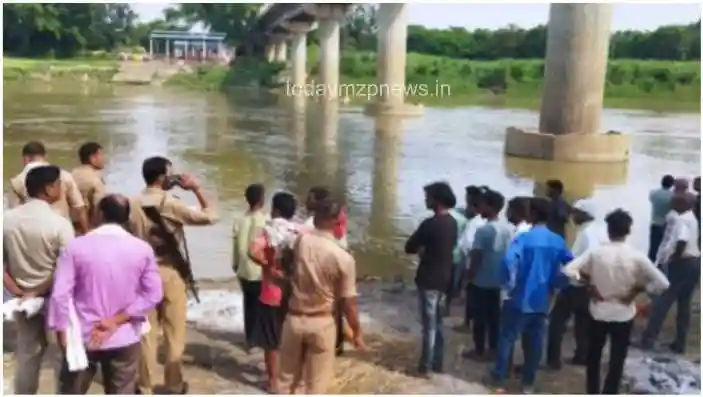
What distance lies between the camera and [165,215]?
478 cm

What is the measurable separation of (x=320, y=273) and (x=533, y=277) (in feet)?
4.28

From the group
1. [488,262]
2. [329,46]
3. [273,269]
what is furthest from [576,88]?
[329,46]

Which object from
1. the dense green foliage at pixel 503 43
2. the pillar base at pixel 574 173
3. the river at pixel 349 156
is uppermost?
the dense green foliage at pixel 503 43

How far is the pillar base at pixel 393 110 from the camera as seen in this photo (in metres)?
30.2

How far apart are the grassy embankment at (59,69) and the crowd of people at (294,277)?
130 feet

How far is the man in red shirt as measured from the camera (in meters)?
4.90

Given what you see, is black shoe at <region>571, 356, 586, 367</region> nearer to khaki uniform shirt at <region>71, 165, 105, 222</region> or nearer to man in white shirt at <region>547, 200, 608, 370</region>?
man in white shirt at <region>547, 200, 608, 370</region>

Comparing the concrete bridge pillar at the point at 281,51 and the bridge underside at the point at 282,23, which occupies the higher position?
the bridge underside at the point at 282,23

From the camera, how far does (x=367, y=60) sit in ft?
172

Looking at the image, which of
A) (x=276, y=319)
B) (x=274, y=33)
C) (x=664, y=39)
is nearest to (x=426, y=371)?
(x=276, y=319)

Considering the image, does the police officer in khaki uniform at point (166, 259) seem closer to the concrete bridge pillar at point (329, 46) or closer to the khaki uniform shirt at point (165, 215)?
the khaki uniform shirt at point (165, 215)

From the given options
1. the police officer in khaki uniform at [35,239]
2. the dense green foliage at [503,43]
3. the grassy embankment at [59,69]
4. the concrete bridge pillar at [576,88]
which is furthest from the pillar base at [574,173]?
the grassy embankment at [59,69]

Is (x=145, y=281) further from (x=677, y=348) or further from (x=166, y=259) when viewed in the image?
(x=677, y=348)

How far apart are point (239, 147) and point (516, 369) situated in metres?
13.6
